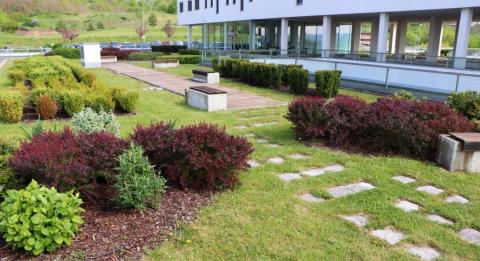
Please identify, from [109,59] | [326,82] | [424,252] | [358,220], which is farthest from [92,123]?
[109,59]

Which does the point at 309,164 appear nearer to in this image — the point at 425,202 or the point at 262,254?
the point at 425,202

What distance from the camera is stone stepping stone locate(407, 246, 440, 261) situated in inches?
140

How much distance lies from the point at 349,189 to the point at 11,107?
732 centimetres

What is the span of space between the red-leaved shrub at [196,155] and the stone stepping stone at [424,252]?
2124 millimetres

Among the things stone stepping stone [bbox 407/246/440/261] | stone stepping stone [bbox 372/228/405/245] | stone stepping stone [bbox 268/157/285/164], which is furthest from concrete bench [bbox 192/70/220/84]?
stone stepping stone [bbox 407/246/440/261]

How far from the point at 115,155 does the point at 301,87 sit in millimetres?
9897

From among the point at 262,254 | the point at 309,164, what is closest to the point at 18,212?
the point at 262,254

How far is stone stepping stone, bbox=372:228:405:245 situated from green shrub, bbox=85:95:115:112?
7075 millimetres

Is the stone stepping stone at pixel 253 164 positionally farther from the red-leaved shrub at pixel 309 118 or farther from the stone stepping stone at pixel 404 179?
the stone stepping stone at pixel 404 179

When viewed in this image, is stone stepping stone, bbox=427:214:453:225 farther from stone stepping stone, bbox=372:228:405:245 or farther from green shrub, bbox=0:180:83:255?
green shrub, bbox=0:180:83:255

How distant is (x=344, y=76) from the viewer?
53.2ft

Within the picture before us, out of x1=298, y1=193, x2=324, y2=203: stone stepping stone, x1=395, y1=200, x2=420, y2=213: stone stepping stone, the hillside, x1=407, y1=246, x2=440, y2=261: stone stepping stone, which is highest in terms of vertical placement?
the hillside

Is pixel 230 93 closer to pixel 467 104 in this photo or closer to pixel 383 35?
pixel 467 104

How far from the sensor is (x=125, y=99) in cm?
980
